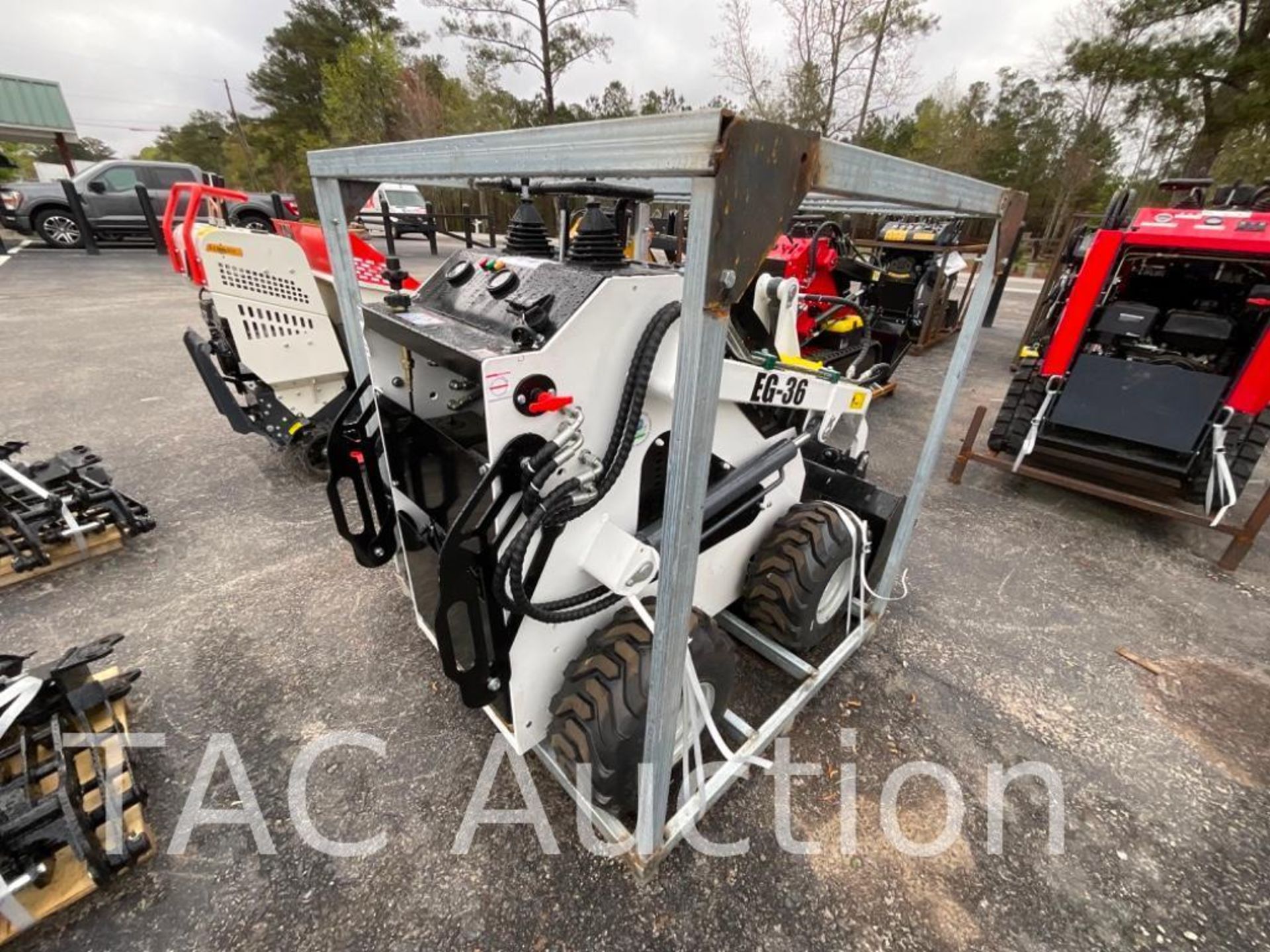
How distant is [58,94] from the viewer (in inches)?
738

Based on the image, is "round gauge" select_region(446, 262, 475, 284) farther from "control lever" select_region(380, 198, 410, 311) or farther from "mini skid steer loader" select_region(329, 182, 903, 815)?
"control lever" select_region(380, 198, 410, 311)

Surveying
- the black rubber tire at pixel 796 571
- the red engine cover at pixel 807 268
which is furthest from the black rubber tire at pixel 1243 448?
the black rubber tire at pixel 796 571

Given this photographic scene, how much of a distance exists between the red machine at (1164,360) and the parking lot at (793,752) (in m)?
0.48

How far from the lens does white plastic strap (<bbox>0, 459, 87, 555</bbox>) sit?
2549 millimetres

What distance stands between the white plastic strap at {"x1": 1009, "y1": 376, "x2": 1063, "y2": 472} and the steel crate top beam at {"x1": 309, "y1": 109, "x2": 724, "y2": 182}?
12.0ft

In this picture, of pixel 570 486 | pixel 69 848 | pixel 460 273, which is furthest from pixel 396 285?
pixel 69 848

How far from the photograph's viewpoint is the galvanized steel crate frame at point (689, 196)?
2.36 feet

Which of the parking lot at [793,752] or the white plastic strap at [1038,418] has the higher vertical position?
the white plastic strap at [1038,418]

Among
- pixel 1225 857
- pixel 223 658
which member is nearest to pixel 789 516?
pixel 1225 857

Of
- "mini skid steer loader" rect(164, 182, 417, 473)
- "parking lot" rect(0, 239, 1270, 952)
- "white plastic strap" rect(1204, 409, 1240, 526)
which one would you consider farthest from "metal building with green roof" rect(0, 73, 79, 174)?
"white plastic strap" rect(1204, 409, 1240, 526)

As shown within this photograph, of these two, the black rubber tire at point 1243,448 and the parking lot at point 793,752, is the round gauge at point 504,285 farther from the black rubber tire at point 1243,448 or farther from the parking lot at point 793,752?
Answer: the black rubber tire at point 1243,448

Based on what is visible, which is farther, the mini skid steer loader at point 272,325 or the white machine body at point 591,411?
the mini skid steer loader at point 272,325

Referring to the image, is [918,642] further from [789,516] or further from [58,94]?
[58,94]

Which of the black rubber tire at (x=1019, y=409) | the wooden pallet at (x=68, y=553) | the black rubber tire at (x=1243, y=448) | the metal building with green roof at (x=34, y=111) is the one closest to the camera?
the wooden pallet at (x=68, y=553)
